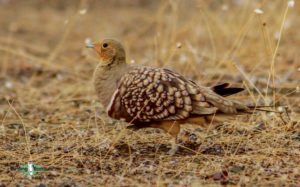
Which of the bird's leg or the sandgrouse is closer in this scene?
the sandgrouse

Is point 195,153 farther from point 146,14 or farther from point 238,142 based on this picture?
point 146,14

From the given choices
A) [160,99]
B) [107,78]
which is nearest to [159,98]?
[160,99]

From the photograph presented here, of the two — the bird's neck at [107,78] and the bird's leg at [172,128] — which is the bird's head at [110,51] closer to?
the bird's neck at [107,78]

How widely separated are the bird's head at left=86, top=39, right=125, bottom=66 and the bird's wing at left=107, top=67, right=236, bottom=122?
27 cm

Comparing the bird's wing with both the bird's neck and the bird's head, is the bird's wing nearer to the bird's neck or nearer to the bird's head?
the bird's neck

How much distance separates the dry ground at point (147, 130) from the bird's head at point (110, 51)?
0.58 metres

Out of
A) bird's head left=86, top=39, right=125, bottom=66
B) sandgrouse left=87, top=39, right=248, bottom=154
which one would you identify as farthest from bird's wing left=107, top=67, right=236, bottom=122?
bird's head left=86, top=39, right=125, bottom=66

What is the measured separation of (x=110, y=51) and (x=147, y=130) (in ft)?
2.98

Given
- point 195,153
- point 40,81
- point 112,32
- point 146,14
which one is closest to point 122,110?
point 195,153

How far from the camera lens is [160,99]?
4.93 metres

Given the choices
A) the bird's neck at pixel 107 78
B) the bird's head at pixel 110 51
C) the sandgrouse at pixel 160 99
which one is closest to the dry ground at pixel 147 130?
the sandgrouse at pixel 160 99

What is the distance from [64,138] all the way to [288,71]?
11.1 ft

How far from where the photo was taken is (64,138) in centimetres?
563

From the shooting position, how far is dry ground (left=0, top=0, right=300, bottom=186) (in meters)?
4.66
